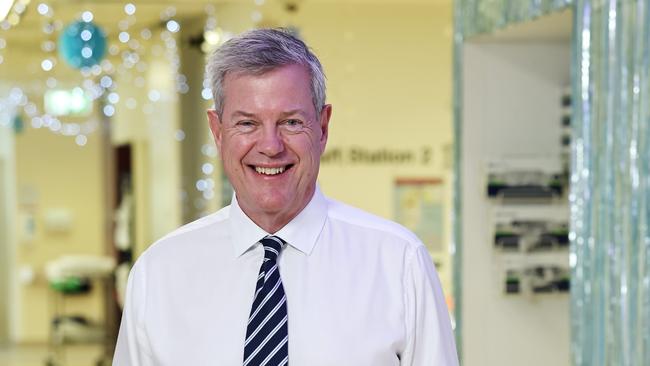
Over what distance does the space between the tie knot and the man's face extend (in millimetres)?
94

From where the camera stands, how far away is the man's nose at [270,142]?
6.20 feet

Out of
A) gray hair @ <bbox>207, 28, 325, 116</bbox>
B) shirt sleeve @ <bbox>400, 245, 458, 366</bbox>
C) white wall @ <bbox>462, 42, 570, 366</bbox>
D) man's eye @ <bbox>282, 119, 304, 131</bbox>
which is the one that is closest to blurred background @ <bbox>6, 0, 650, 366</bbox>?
white wall @ <bbox>462, 42, 570, 366</bbox>

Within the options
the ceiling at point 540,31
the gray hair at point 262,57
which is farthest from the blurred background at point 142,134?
the gray hair at point 262,57

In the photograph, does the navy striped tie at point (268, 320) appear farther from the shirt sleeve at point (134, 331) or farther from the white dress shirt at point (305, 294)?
the shirt sleeve at point (134, 331)

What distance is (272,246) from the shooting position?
2055 millimetres

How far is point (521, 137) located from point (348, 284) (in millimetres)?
3100

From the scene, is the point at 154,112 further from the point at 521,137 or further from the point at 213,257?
the point at 213,257

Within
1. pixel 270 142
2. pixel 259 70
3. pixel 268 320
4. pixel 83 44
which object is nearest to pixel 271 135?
pixel 270 142

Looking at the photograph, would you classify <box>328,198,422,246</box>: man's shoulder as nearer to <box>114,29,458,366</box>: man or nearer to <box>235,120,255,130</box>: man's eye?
<box>114,29,458,366</box>: man

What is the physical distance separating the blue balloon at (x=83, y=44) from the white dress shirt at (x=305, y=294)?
215 inches

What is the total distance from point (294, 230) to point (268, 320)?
17 cm

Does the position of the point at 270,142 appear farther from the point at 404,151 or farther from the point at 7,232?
the point at 7,232

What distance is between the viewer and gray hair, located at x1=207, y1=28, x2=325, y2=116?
1.92m

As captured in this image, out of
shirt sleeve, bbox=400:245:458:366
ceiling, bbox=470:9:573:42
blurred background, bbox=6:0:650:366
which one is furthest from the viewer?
ceiling, bbox=470:9:573:42
